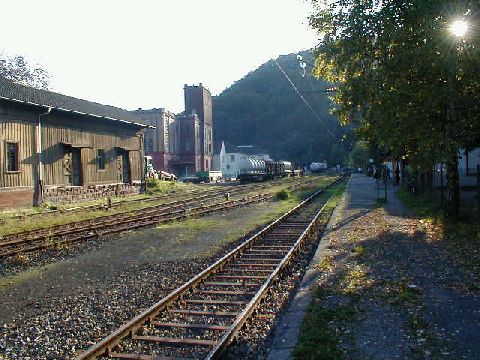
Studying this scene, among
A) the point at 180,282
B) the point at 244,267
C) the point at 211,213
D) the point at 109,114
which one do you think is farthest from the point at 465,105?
the point at 109,114

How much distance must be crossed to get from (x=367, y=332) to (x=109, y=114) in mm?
30749

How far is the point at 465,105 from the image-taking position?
14328mm

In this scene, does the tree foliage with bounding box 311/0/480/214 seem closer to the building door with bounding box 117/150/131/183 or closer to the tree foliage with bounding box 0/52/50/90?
the building door with bounding box 117/150/131/183

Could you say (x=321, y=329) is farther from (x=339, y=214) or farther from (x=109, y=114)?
(x=109, y=114)

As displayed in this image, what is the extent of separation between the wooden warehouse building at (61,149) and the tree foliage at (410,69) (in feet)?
53.9

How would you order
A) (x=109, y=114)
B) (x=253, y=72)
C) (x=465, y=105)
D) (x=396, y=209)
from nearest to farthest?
(x=465, y=105) < (x=396, y=209) < (x=109, y=114) < (x=253, y=72)

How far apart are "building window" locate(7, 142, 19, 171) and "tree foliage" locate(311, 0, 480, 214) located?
16489 mm

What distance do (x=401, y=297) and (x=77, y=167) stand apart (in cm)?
2577

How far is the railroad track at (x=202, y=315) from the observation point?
570 cm

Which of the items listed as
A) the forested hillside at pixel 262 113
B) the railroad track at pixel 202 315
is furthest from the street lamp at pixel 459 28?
the forested hillside at pixel 262 113

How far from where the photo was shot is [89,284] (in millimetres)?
9227

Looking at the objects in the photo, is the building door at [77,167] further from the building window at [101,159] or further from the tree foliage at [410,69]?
the tree foliage at [410,69]

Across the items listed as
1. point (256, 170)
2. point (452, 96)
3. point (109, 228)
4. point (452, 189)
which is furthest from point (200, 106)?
point (452, 96)

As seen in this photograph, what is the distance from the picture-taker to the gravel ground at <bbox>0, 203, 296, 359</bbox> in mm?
6379
